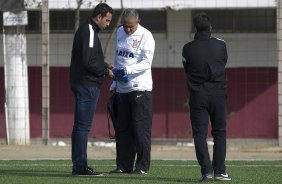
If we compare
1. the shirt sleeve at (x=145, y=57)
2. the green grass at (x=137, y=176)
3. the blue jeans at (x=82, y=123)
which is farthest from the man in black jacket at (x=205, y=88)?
the blue jeans at (x=82, y=123)

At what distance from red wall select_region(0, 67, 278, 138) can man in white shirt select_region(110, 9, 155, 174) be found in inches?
374

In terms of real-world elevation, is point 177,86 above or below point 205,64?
below

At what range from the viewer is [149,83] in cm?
1149

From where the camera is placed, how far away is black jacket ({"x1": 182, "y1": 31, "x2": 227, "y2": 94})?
10.5 meters

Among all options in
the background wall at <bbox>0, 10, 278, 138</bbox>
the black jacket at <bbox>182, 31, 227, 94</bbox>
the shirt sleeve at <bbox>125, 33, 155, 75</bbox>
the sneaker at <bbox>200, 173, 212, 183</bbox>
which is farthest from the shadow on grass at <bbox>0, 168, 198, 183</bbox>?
the background wall at <bbox>0, 10, 278, 138</bbox>

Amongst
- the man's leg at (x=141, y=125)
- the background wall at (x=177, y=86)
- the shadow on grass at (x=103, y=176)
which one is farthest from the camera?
the background wall at (x=177, y=86)

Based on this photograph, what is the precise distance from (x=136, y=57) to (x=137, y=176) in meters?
1.37

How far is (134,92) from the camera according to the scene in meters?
11.4

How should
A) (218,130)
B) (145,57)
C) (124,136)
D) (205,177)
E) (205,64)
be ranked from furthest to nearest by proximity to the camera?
1. (124,136)
2. (145,57)
3. (218,130)
4. (205,64)
5. (205,177)

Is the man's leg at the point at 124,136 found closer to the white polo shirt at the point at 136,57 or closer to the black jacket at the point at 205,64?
the white polo shirt at the point at 136,57

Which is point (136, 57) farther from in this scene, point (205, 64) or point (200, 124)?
point (200, 124)

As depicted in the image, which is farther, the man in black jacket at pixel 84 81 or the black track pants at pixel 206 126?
the man in black jacket at pixel 84 81

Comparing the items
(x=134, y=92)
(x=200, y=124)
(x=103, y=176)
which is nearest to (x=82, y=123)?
(x=103, y=176)

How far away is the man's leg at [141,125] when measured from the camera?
11.4 metres
